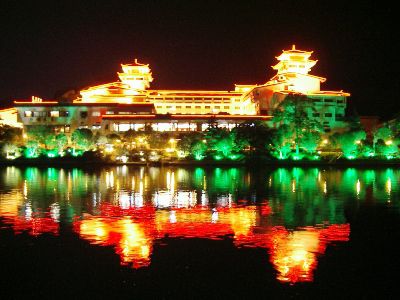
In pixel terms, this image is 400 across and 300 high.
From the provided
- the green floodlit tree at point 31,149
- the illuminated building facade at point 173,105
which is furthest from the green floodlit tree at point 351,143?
the green floodlit tree at point 31,149

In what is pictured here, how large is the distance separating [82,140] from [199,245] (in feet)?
127

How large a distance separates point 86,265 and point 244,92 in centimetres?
5886

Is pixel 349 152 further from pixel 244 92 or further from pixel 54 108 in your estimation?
pixel 54 108

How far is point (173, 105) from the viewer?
220 feet

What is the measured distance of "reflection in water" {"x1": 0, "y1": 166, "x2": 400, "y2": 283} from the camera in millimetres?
12648

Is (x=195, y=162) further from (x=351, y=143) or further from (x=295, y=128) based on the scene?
(x=351, y=143)

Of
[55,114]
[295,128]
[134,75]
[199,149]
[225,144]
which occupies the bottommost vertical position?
[199,149]

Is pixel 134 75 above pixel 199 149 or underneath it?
above

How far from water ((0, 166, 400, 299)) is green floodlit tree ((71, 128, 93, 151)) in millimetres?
26732

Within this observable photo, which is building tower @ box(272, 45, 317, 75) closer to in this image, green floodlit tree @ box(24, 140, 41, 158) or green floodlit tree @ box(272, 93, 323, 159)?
green floodlit tree @ box(272, 93, 323, 159)

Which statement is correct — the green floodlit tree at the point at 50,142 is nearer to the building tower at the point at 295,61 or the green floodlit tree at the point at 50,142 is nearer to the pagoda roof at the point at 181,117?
the pagoda roof at the point at 181,117

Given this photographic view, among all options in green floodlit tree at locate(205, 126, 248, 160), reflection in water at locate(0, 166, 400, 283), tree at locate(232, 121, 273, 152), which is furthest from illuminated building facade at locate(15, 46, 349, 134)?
reflection in water at locate(0, 166, 400, 283)

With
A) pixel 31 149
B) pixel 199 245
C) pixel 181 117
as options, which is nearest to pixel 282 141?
pixel 181 117

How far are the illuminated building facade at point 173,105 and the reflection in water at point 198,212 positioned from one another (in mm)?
27073
